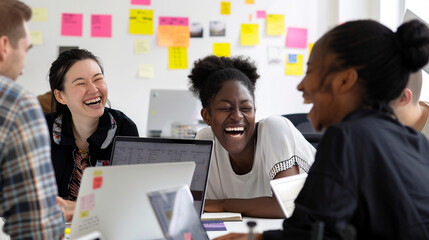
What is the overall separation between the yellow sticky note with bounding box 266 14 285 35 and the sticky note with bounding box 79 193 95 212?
258 cm

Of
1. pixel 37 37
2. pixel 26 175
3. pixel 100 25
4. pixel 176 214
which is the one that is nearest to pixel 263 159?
pixel 176 214

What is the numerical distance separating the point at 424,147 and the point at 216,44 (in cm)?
256

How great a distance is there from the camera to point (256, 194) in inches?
70.2

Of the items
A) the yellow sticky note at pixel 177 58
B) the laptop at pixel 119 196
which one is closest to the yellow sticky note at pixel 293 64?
the yellow sticky note at pixel 177 58

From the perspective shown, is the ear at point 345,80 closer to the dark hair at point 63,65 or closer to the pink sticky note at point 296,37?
the dark hair at point 63,65

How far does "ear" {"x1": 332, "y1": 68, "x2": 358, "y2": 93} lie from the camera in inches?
36.7

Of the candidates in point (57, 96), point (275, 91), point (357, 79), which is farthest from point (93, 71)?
point (275, 91)

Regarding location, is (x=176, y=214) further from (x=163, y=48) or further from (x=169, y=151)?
(x=163, y=48)

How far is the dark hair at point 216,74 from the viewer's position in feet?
6.04

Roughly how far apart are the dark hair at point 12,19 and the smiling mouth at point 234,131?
933 millimetres

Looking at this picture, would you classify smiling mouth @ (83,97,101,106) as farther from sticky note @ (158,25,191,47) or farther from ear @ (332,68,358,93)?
sticky note @ (158,25,191,47)

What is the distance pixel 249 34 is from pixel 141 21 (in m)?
0.79

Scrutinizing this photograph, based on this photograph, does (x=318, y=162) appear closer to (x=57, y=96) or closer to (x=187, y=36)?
(x=57, y=96)

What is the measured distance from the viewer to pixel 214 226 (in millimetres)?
1412
